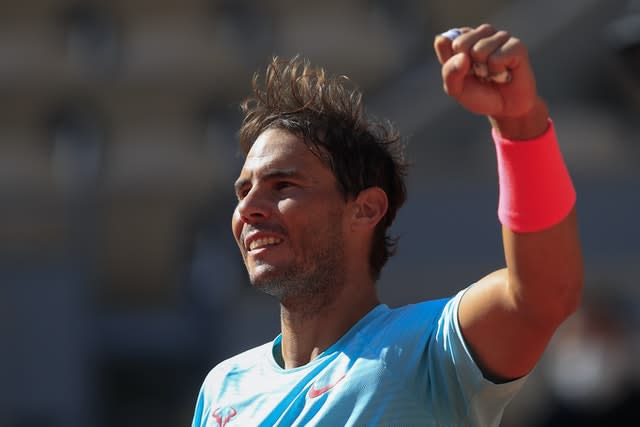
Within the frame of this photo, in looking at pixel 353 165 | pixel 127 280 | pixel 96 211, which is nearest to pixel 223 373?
pixel 353 165

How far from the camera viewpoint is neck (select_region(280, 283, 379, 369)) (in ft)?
9.26

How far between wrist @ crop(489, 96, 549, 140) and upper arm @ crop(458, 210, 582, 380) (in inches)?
7.4

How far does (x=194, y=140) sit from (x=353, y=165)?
1017 centimetres

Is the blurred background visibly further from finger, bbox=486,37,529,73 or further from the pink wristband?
finger, bbox=486,37,529,73

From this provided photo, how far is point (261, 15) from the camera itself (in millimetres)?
12953

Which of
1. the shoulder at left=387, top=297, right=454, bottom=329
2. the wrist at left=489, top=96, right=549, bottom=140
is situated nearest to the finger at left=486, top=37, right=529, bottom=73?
the wrist at left=489, top=96, right=549, bottom=140

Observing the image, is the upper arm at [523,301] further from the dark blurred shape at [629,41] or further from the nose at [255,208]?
the dark blurred shape at [629,41]

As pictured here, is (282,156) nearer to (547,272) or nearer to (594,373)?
(547,272)

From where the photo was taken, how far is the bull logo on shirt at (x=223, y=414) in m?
2.80

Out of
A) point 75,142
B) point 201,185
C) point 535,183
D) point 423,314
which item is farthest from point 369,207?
point 75,142

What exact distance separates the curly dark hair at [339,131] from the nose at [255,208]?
20cm

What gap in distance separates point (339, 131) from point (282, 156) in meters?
0.20

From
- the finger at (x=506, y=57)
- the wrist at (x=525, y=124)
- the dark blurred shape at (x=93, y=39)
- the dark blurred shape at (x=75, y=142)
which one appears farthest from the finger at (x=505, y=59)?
the dark blurred shape at (x=93, y=39)

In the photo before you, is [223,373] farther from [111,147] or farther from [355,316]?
[111,147]
